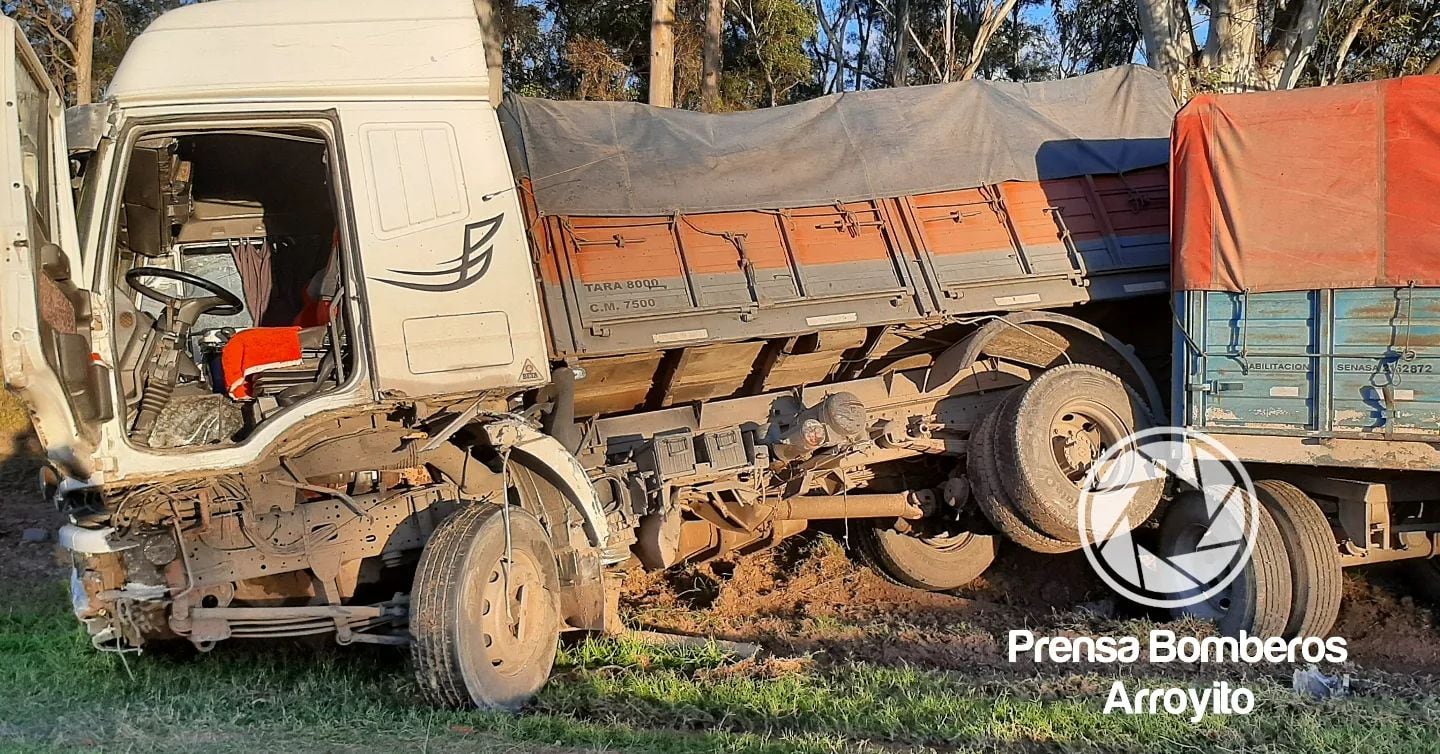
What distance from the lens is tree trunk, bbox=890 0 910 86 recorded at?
24578 mm

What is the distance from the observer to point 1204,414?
587 centimetres

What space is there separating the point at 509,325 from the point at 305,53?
139 cm

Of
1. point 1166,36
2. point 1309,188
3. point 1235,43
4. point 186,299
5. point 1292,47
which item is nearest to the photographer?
point 186,299

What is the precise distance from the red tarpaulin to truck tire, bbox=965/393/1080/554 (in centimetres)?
136

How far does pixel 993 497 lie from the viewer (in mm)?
6133

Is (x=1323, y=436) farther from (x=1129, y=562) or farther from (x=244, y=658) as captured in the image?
(x=244, y=658)

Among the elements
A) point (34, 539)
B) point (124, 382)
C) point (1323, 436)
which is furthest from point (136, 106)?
point (34, 539)

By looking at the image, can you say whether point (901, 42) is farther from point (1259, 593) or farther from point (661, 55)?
point (1259, 593)

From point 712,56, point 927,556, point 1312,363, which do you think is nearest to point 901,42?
point 712,56

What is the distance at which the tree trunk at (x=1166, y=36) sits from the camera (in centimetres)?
1282

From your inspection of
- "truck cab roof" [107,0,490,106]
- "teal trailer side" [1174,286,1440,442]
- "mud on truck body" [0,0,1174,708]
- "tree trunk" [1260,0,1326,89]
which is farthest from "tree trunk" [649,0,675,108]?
"truck cab roof" [107,0,490,106]

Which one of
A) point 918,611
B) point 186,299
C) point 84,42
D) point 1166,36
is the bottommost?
point 918,611

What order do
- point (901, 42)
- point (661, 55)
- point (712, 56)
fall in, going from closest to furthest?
point (661, 55) < point (712, 56) < point (901, 42)

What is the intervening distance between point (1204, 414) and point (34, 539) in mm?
9126
